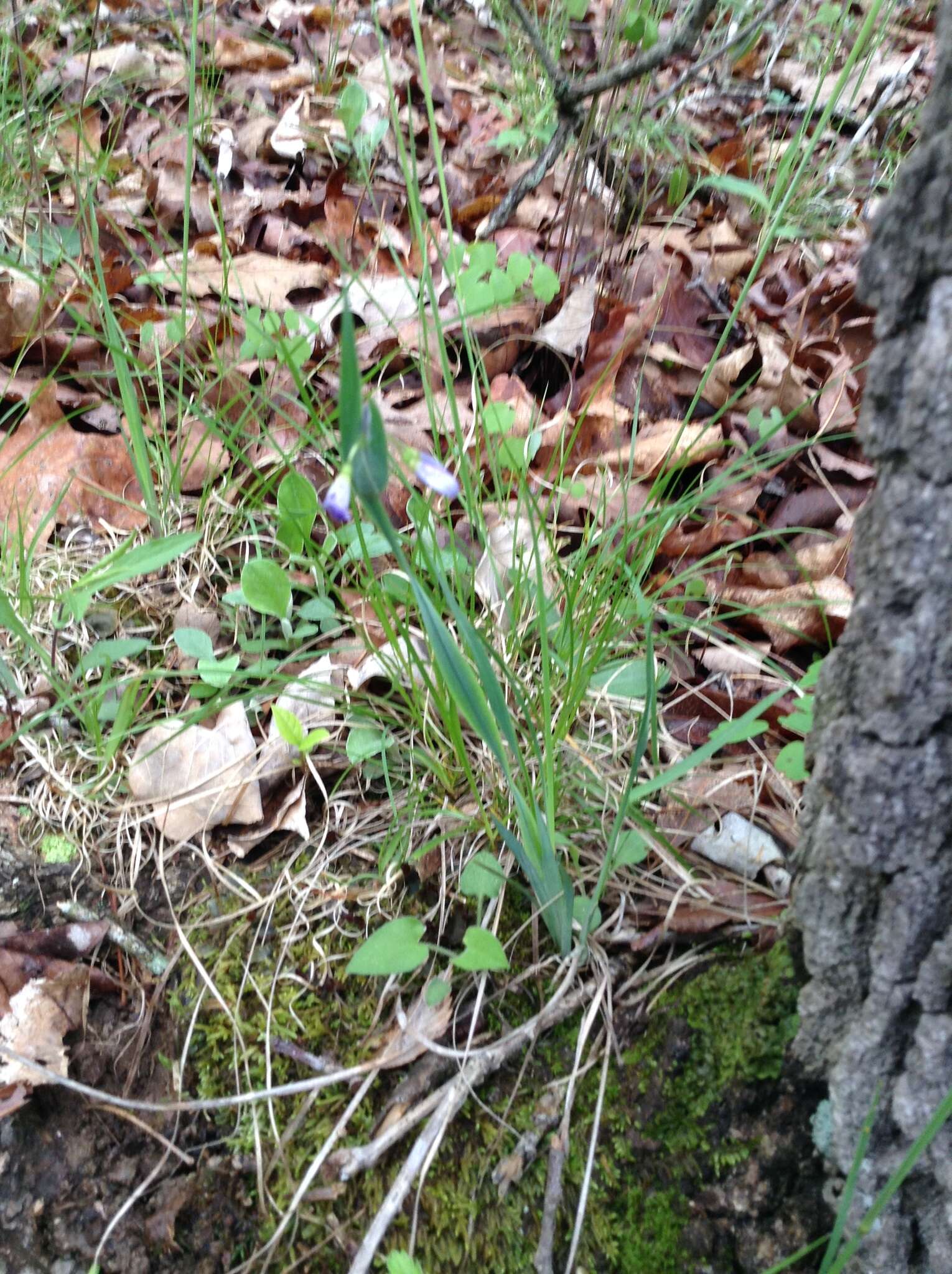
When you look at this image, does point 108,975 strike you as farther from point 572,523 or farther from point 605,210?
point 605,210

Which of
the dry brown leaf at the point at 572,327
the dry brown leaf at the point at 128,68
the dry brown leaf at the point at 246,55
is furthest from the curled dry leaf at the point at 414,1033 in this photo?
the dry brown leaf at the point at 246,55

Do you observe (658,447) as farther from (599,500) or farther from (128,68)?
(128,68)

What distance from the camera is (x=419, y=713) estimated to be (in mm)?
1184

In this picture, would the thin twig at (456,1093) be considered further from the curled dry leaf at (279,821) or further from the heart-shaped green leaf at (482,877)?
the curled dry leaf at (279,821)

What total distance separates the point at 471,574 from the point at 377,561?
0.70 feet

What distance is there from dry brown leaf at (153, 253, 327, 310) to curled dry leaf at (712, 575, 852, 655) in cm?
122

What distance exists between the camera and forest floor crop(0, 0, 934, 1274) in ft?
2.90

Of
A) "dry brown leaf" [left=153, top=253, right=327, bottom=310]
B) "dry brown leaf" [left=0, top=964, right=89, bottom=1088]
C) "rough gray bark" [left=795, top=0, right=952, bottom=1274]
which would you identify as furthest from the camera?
"dry brown leaf" [left=153, top=253, right=327, bottom=310]

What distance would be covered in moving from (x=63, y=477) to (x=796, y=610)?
131 centimetres

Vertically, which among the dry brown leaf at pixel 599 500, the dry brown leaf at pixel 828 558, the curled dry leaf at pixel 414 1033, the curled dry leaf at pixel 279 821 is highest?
the dry brown leaf at pixel 599 500

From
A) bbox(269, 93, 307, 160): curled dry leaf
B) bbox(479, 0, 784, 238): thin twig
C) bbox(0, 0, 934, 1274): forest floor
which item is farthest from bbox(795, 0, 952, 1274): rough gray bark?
bbox(269, 93, 307, 160): curled dry leaf

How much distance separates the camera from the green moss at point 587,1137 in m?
0.85

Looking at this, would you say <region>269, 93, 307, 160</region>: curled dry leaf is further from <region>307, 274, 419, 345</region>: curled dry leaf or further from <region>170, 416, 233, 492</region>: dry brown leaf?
<region>170, 416, 233, 492</region>: dry brown leaf

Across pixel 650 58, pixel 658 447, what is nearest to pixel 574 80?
pixel 650 58
